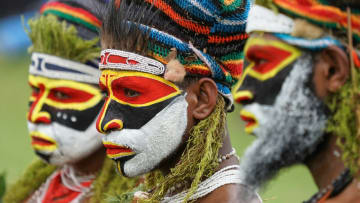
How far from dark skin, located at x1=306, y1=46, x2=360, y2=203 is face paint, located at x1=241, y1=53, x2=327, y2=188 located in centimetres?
4

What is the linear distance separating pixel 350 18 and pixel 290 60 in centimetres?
36

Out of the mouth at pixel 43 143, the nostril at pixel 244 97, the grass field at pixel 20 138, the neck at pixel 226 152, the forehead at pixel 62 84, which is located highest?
the nostril at pixel 244 97

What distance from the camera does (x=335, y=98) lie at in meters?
2.77

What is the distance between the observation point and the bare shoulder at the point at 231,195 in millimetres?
2961

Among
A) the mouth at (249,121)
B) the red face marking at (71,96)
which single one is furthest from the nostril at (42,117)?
the mouth at (249,121)

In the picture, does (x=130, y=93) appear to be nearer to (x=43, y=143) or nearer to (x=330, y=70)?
(x=330, y=70)

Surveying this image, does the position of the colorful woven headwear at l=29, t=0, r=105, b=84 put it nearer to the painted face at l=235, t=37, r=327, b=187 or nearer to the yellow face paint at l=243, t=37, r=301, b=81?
the yellow face paint at l=243, t=37, r=301, b=81

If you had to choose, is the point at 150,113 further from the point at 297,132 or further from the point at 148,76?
the point at 297,132

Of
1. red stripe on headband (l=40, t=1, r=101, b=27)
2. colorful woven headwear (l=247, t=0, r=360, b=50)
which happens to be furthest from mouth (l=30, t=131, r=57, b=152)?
colorful woven headwear (l=247, t=0, r=360, b=50)

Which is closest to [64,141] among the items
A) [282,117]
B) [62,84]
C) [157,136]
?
[62,84]

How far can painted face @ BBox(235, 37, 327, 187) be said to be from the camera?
9.21 ft

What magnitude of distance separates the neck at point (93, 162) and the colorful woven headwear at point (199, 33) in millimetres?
1543

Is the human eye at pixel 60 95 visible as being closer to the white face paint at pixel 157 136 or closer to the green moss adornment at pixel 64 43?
the green moss adornment at pixel 64 43

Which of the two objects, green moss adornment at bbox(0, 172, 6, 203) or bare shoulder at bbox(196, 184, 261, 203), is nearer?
bare shoulder at bbox(196, 184, 261, 203)
